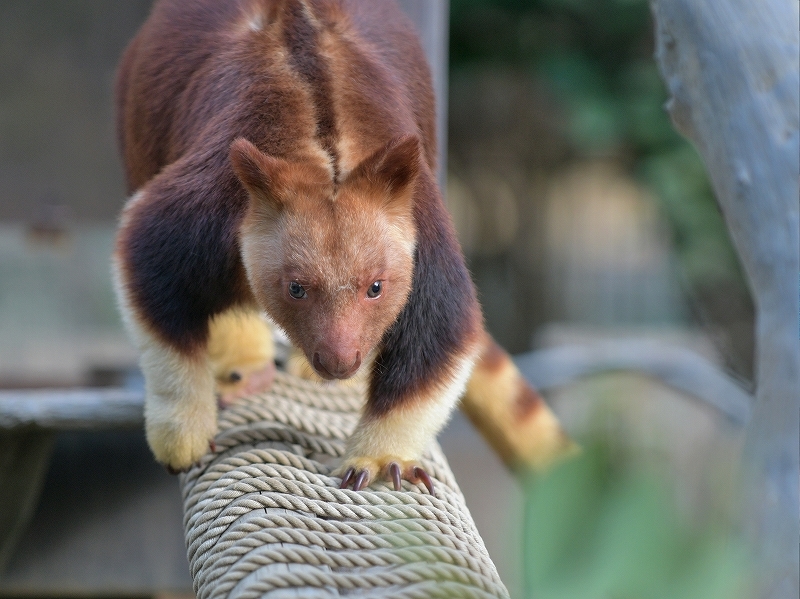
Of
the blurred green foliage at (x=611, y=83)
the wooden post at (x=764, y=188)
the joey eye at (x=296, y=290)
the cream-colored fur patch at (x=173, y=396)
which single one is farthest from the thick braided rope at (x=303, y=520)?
the blurred green foliage at (x=611, y=83)

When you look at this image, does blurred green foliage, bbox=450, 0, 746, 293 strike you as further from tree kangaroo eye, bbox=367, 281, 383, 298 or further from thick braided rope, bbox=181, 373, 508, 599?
tree kangaroo eye, bbox=367, 281, 383, 298

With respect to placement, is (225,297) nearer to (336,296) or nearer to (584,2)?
(336,296)

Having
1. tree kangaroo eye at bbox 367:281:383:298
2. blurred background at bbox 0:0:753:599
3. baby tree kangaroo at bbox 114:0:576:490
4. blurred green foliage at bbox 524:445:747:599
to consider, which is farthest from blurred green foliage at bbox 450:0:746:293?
blurred green foliage at bbox 524:445:747:599

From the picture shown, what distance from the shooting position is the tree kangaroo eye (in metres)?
1.94

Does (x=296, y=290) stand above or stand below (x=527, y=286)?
above

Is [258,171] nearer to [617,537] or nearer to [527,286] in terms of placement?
[617,537]

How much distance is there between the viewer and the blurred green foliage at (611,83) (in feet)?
19.7

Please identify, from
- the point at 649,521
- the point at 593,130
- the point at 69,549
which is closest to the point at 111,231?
the point at 69,549

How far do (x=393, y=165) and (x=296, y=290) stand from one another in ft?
1.10

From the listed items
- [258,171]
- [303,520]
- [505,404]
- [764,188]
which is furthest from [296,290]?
[505,404]

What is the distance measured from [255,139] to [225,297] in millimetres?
397

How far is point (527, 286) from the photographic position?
8414 mm

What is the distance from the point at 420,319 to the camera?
214 centimetres

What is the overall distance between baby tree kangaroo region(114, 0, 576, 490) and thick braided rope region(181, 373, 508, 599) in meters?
0.10
